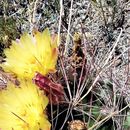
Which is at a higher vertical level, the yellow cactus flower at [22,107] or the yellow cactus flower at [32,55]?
the yellow cactus flower at [32,55]

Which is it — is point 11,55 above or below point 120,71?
above

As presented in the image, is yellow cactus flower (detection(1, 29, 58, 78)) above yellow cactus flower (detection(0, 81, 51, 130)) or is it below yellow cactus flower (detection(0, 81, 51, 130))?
above

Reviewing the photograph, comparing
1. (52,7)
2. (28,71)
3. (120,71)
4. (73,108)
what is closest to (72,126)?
(73,108)

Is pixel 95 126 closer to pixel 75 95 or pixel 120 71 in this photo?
pixel 75 95

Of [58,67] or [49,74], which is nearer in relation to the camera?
[49,74]

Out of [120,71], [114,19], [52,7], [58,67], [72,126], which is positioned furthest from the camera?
[52,7]
